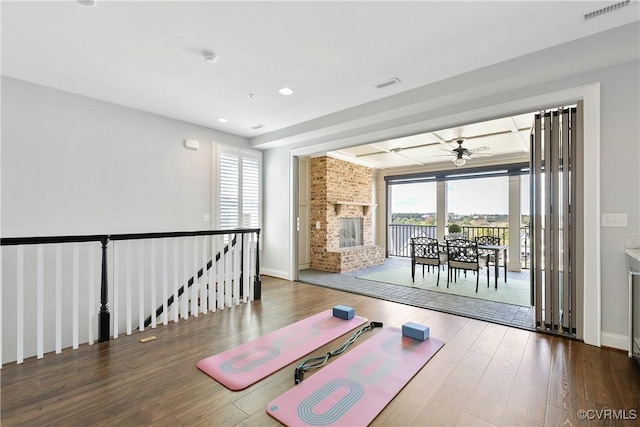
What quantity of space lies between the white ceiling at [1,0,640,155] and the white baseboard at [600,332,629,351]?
2.70m

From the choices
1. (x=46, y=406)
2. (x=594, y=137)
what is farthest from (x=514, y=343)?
(x=46, y=406)

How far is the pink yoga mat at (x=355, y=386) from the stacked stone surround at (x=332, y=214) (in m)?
3.83

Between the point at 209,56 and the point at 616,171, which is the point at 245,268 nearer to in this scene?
the point at 209,56

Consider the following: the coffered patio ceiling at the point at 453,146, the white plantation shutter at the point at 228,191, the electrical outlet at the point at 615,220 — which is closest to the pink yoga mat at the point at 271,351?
the electrical outlet at the point at 615,220

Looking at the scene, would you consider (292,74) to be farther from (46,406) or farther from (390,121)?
(46,406)

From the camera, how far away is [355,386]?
6.76 feet

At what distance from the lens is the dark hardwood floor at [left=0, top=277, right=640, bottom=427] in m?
1.76

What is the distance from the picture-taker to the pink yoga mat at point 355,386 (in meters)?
1.76

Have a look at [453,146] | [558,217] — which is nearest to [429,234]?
[453,146]

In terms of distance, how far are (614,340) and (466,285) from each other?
8.54 ft

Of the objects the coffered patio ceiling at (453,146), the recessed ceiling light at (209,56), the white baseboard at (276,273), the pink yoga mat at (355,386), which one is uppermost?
the recessed ceiling light at (209,56)

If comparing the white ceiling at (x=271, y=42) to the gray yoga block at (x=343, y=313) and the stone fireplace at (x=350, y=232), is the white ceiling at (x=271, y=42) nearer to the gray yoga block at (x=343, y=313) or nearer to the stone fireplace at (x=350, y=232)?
the gray yoga block at (x=343, y=313)

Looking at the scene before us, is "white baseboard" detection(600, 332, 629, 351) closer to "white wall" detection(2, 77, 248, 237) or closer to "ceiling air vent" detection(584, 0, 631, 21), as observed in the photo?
"ceiling air vent" detection(584, 0, 631, 21)

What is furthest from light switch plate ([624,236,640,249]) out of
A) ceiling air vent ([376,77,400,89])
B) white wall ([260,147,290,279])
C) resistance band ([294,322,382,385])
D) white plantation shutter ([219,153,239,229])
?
white plantation shutter ([219,153,239,229])
